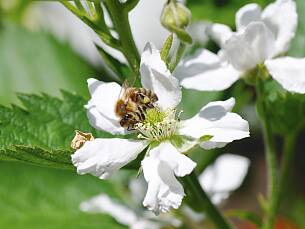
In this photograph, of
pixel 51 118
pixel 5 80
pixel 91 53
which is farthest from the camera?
pixel 91 53

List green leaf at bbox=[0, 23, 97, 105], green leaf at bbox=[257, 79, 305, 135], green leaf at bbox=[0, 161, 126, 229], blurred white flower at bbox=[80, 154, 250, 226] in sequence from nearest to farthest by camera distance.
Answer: green leaf at bbox=[257, 79, 305, 135], blurred white flower at bbox=[80, 154, 250, 226], green leaf at bbox=[0, 161, 126, 229], green leaf at bbox=[0, 23, 97, 105]

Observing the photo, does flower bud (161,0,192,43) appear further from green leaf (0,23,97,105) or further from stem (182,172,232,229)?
green leaf (0,23,97,105)

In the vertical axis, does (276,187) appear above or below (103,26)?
below

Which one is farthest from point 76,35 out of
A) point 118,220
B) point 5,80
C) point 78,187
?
point 118,220

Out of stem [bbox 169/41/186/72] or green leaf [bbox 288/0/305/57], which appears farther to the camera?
green leaf [bbox 288/0/305/57]

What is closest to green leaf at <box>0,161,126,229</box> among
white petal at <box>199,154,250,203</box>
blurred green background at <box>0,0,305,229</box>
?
blurred green background at <box>0,0,305,229</box>

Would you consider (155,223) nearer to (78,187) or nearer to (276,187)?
(276,187)
